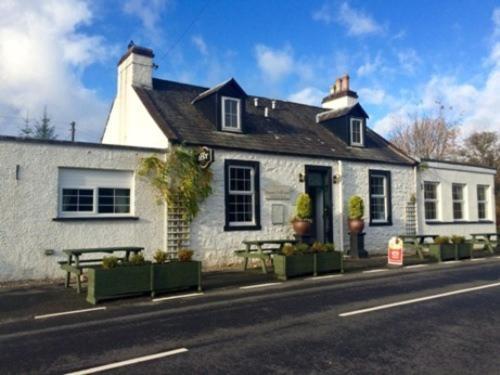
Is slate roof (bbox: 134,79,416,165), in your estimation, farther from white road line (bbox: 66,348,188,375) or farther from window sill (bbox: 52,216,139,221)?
white road line (bbox: 66,348,188,375)

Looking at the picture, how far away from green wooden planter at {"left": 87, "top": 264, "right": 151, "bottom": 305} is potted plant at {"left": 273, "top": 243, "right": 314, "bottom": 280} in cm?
380

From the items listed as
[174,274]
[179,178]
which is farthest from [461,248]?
[174,274]

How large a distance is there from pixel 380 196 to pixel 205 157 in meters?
8.86

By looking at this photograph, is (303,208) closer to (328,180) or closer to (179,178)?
(328,180)

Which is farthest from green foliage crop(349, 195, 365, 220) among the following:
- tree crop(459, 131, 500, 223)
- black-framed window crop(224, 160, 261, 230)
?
tree crop(459, 131, 500, 223)

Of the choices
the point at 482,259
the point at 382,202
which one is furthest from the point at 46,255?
the point at 482,259

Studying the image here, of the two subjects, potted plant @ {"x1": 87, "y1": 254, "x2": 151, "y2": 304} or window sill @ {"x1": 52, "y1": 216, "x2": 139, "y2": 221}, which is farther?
window sill @ {"x1": 52, "y1": 216, "x2": 139, "y2": 221}

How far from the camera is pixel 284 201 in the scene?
1516 centimetres

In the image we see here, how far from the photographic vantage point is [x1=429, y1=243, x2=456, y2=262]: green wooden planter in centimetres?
1513

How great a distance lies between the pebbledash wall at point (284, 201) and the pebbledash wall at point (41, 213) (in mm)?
2337

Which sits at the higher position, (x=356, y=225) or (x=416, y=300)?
(x=356, y=225)

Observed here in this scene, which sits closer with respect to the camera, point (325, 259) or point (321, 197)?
point (325, 259)

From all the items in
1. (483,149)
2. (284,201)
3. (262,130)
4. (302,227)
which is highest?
(483,149)

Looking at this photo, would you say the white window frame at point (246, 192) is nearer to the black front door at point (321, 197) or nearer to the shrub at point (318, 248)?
the black front door at point (321, 197)
